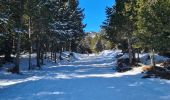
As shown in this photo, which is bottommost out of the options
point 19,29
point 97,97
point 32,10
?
point 97,97

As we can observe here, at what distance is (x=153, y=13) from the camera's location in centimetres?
2966

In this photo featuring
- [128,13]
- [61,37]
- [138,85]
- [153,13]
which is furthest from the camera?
[61,37]

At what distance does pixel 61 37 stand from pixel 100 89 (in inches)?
1643

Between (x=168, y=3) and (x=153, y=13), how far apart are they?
8.97 feet

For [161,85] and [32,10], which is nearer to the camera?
[161,85]

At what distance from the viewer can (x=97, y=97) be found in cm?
1703

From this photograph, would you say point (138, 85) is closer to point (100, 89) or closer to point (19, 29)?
point (100, 89)

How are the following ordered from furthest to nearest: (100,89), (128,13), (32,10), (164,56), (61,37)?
(61,37), (164,56), (128,13), (32,10), (100,89)

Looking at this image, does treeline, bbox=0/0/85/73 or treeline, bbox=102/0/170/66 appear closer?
treeline, bbox=102/0/170/66

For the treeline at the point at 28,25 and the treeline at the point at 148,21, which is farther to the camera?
the treeline at the point at 28,25

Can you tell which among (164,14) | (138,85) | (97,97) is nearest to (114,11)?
(164,14)

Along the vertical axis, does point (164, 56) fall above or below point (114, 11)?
below

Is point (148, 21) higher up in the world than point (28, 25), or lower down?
lower down

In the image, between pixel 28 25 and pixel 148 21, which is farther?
pixel 28 25
